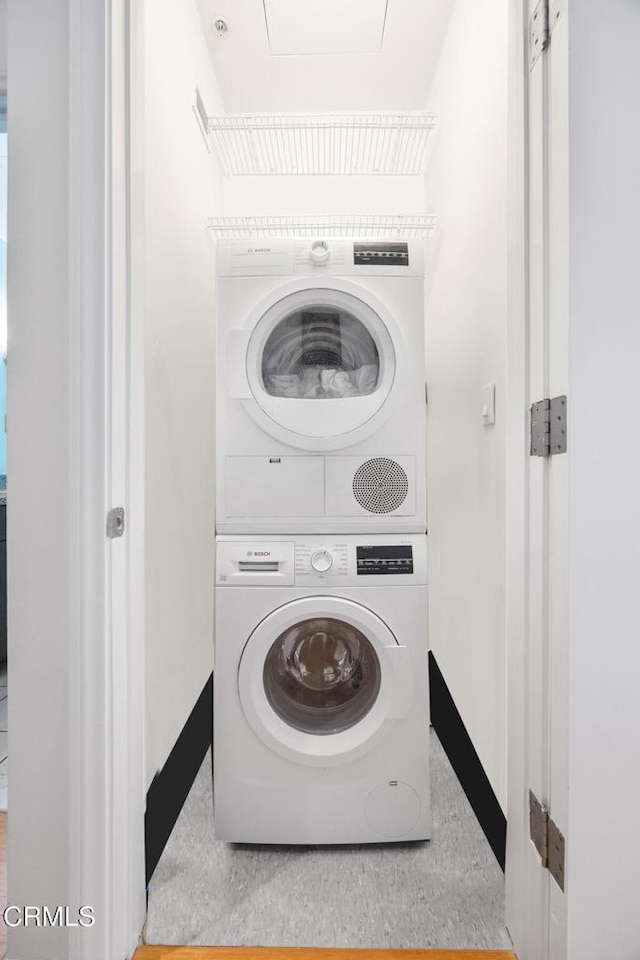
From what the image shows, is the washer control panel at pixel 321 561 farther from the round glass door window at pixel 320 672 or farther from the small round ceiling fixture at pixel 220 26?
the small round ceiling fixture at pixel 220 26

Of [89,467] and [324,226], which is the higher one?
[324,226]

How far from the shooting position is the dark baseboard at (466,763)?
4.94 feet

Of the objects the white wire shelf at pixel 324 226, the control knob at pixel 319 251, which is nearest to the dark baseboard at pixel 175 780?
the control knob at pixel 319 251

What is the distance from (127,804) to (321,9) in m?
2.54

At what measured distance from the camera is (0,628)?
2709mm

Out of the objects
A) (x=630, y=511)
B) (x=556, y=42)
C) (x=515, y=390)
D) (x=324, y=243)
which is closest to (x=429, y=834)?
(x=630, y=511)

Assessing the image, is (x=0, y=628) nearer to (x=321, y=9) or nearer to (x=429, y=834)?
(x=429, y=834)

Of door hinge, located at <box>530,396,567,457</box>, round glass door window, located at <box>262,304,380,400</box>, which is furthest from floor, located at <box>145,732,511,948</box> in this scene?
round glass door window, located at <box>262,304,380,400</box>

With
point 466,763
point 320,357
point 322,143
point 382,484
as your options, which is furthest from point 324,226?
point 466,763

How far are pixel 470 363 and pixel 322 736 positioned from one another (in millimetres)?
1274

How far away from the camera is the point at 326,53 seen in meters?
2.23

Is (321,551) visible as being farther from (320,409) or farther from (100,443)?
(100,443)

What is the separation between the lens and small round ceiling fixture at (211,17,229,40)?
2.04m

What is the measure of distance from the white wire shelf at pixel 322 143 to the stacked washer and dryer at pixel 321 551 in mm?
677
